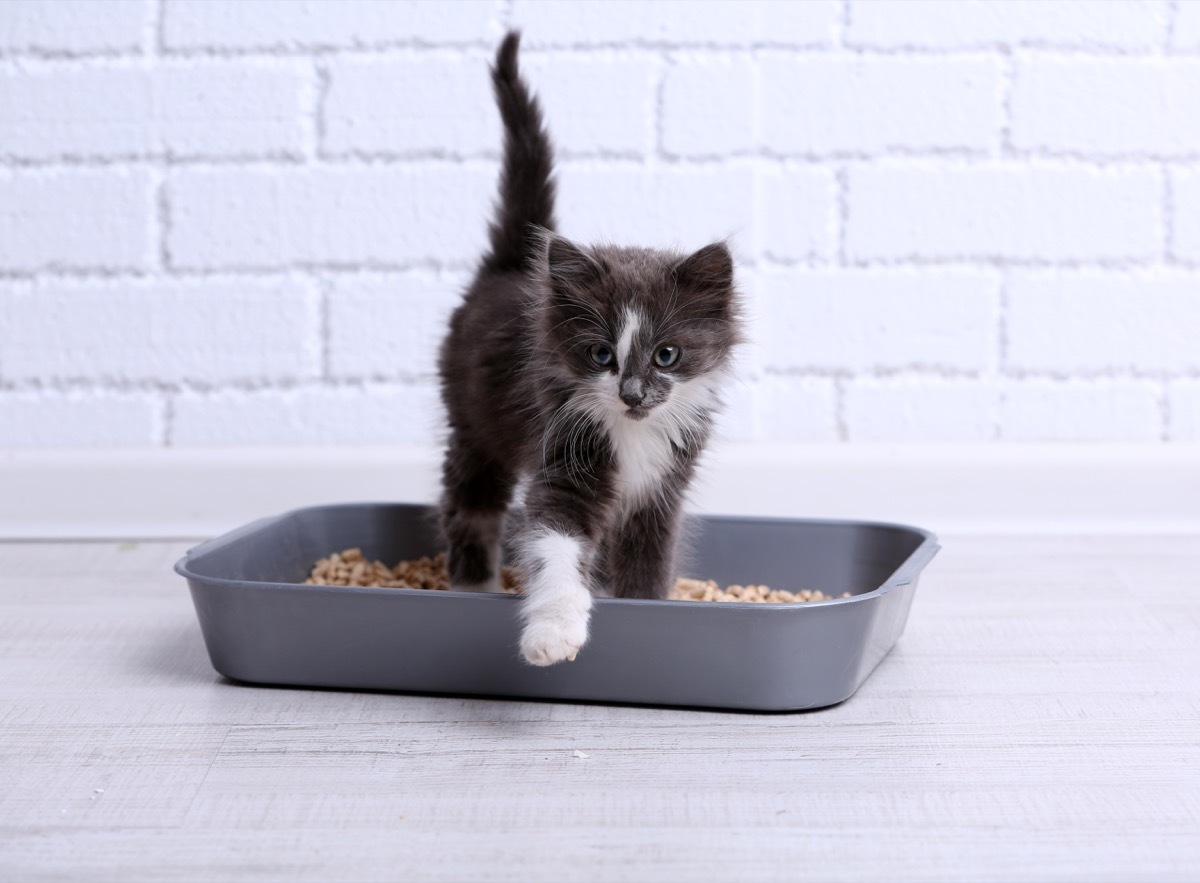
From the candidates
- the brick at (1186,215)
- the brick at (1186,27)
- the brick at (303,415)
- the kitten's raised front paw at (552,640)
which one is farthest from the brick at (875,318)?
the kitten's raised front paw at (552,640)

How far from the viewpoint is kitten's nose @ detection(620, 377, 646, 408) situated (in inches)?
43.7

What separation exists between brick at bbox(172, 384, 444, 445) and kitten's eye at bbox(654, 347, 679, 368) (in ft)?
2.74

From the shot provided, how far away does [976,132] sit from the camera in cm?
190

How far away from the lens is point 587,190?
189cm

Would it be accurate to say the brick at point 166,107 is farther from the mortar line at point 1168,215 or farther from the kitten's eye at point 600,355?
the mortar line at point 1168,215

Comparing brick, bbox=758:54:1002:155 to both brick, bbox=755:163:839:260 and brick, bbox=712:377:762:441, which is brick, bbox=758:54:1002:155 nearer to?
brick, bbox=755:163:839:260

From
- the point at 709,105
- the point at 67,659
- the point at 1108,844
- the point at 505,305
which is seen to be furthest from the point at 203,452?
the point at 1108,844

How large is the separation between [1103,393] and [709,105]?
82cm

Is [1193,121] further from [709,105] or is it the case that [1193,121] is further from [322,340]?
[322,340]

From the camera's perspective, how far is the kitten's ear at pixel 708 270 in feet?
3.78

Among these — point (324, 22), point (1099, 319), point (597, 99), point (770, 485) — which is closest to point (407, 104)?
point (324, 22)

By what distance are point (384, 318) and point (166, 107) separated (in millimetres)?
477

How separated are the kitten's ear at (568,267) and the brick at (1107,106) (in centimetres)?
106

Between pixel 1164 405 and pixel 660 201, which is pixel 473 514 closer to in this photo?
pixel 660 201
